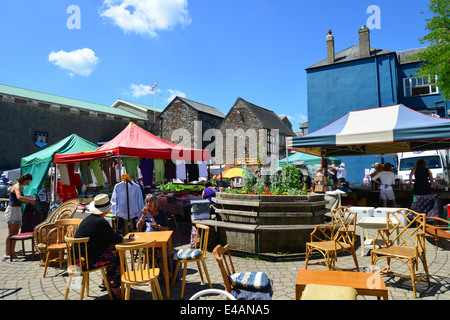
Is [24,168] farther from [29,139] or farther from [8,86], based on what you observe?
[8,86]

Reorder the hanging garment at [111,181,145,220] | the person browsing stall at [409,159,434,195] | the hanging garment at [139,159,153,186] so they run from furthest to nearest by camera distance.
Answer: the hanging garment at [139,159,153,186] → the person browsing stall at [409,159,434,195] → the hanging garment at [111,181,145,220]

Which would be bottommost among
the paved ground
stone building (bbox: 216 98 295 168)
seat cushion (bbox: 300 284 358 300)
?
the paved ground

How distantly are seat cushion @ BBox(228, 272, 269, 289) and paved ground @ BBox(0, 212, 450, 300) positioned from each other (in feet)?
3.62

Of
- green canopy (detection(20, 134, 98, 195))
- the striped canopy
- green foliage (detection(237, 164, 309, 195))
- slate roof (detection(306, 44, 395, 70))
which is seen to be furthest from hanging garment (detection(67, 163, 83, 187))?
slate roof (detection(306, 44, 395, 70))

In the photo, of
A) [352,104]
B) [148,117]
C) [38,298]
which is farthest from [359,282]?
[148,117]

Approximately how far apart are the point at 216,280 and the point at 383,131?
5830 mm

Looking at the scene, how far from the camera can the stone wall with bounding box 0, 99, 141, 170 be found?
2150 cm

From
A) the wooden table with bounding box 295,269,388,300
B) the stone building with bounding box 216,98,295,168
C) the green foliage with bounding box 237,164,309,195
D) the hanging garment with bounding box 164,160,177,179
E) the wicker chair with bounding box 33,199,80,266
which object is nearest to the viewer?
the wooden table with bounding box 295,269,388,300

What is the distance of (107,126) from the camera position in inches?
1135

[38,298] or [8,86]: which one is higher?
[8,86]

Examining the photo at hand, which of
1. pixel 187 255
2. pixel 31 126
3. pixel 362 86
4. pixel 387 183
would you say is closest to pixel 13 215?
pixel 187 255

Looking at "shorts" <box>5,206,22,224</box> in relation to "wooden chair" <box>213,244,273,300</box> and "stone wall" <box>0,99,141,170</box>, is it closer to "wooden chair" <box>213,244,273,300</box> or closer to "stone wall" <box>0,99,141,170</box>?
"wooden chair" <box>213,244,273,300</box>

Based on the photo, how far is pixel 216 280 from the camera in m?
4.50

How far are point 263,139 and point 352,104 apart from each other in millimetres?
11050
